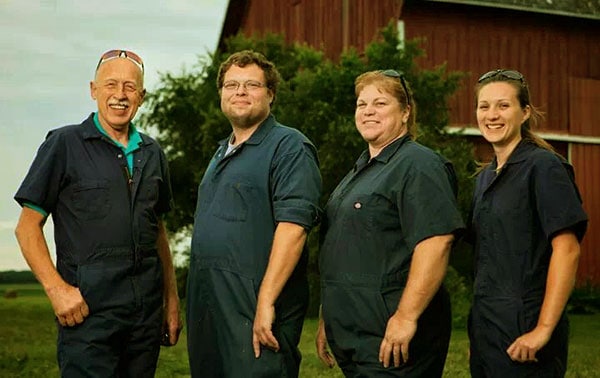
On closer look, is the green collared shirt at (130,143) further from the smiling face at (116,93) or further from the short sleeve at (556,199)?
the short sleeve at (556,199)

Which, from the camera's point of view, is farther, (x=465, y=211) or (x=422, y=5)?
(x=422, y=5)

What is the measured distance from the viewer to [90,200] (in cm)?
427

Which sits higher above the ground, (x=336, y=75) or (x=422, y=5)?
(x=422, y=5)

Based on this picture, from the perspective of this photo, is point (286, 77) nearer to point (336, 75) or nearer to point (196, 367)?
point (336, 75)

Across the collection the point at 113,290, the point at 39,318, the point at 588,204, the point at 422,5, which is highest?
the point at 422,5

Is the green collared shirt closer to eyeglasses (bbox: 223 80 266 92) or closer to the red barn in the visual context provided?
eyeglasses (bbox: 223 80 266 92)

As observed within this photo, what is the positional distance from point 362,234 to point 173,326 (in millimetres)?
1148

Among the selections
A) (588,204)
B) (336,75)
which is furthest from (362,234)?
(588,204)

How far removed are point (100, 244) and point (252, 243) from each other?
2.22ft

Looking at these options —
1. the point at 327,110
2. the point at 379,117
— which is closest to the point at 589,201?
the point at 327,110

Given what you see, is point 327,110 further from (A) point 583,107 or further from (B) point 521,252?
(B) point 521,252

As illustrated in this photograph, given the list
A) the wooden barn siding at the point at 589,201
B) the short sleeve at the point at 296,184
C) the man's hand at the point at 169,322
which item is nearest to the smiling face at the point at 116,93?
the short sleeve at the point at 296,184

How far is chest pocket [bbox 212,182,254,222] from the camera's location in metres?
4.27

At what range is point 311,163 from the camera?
14.1ft
